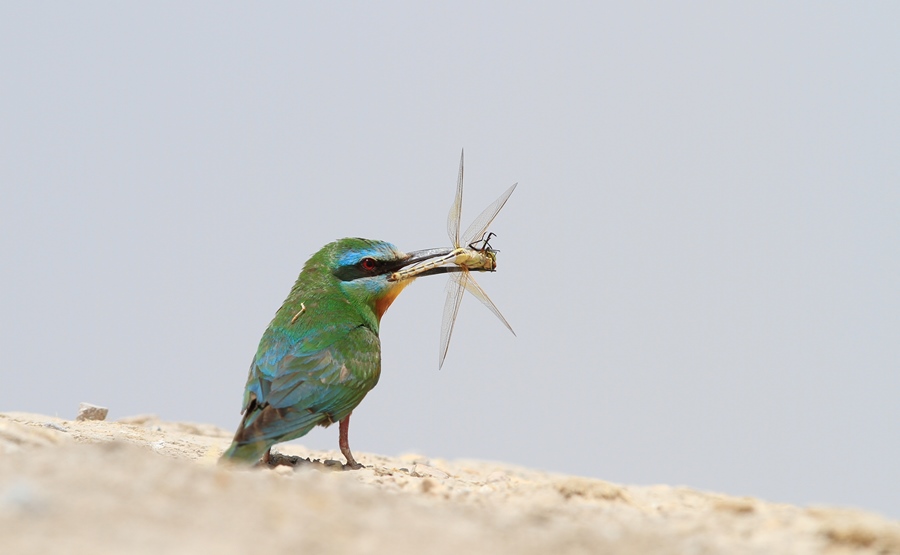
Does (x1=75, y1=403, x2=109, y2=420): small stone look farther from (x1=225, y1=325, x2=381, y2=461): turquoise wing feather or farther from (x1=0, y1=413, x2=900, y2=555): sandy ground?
(x1=0, y1=413, x2=900, y2=555): sandy ground

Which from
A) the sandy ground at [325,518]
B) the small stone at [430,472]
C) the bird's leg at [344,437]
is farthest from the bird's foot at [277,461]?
the sandy ground at [325,518]

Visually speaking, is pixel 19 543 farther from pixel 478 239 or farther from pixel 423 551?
pixel 478 239

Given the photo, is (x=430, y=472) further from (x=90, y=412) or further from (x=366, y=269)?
(x=90, y=412)

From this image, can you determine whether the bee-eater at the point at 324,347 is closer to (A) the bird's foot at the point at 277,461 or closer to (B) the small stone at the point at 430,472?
(A) the bird's foot at the point at 277,461

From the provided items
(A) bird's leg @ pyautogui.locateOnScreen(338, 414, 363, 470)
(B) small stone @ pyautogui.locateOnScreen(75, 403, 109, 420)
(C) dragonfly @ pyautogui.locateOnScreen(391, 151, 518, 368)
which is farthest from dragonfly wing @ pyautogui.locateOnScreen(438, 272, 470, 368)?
(B) small stone @ pyautogui.locateOnScreen(75, 403, 109, 420)

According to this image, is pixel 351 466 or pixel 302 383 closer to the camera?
pixel 302 383

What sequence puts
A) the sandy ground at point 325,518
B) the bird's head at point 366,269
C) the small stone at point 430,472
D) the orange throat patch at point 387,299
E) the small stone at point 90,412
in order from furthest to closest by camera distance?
the small stone at point 90,412 < the orange throat patch at point 387,299 < the bird's head at point 366,269 < the small stone at point 430,472 < the sandy ground at point 325,518

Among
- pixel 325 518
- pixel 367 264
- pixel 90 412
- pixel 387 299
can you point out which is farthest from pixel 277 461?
pixel 325 518
